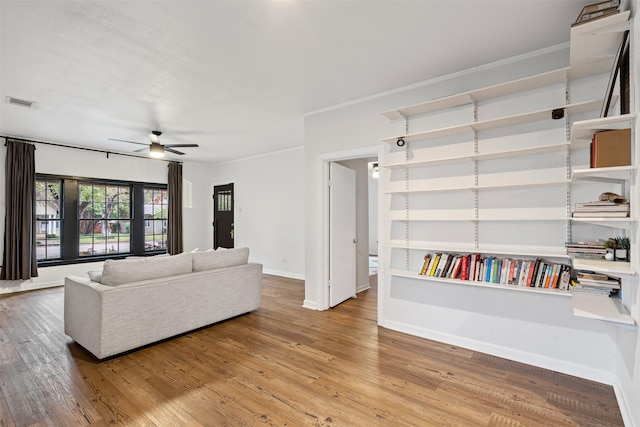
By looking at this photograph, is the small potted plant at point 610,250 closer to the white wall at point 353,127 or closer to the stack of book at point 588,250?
the stack of book at point 588,250

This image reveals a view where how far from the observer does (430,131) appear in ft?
9.75

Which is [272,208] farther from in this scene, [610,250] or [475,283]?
[610,250]

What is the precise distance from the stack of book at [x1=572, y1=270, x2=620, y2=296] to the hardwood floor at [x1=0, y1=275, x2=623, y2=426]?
29.3 inches

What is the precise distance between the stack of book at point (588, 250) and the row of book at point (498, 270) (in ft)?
1.65

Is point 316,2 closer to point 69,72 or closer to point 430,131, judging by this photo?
point 430,131

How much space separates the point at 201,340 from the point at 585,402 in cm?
320

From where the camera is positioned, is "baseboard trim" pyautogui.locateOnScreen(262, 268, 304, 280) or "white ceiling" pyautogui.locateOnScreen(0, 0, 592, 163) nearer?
"white ceiling" pyautogui.locateOnScreen(0, 0, 592, 163)

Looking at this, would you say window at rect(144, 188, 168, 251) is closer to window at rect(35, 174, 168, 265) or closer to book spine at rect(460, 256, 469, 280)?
window at rect(35, 174, 168, 265)

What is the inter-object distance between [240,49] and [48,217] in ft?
18.1

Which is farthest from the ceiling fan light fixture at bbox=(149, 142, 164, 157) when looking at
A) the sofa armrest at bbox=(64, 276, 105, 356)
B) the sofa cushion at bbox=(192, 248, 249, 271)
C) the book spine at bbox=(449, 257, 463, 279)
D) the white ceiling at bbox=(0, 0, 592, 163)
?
the book spine at bbox=(449, 257, 463, 279)

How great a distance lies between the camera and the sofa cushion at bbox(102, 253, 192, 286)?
2850 mm

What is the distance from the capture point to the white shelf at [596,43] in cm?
180

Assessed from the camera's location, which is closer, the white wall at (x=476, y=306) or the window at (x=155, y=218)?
the white wall at (x=476, y=306)

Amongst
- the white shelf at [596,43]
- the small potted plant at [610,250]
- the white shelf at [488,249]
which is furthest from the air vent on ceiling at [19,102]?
the small potted plant at [610,250]
